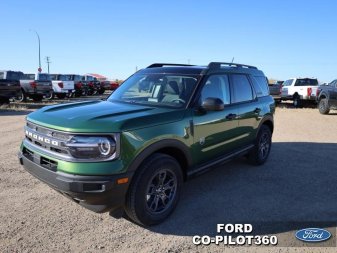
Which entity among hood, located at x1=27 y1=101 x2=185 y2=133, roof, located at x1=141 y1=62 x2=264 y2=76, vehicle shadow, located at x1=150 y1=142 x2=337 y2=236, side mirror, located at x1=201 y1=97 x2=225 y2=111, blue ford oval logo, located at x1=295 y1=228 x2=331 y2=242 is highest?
roof, located at x1=141 y1=62 x2=264 y2=76

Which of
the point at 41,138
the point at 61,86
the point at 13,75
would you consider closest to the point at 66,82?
the point at 61,86

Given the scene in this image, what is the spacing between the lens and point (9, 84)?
53.9 ft

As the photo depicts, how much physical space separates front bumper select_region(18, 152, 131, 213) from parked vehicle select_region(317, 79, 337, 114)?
14637mm

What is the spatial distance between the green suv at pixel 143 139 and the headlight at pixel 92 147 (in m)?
0.01

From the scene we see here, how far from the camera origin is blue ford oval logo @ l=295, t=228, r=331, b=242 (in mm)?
3686

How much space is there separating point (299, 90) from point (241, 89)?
16323 millimetres

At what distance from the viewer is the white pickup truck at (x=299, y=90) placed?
63.3 ft

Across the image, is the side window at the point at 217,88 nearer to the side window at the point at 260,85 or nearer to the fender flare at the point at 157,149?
the fender flare at the point at 157,149

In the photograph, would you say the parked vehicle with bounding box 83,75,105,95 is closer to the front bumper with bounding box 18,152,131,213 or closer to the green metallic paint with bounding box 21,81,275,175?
the green metallic paint with bounding box 21,81,275,175

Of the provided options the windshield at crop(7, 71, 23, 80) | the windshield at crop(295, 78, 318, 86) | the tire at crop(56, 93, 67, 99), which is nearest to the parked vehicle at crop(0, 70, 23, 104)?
the windshield at crop(7, 71, 23, 80)

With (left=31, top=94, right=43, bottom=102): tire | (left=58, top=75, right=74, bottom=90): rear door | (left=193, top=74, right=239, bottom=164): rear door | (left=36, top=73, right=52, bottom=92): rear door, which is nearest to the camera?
(left=193, top=74, right=239, bottom=164): rear door

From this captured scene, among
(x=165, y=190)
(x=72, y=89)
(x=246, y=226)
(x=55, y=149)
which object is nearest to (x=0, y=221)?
(x=55, y=149)

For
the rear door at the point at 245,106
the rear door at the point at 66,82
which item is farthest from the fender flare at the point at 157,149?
the rear door at the point at 66,82

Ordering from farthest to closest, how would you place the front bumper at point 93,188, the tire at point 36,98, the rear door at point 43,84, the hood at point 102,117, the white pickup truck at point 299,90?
1. the tire at point 36,98
2. the rear door at point 43,84
3. the white pickup truck at point 299,90
4. the hood at point 102,117
5. the front bumper at point 93,188
